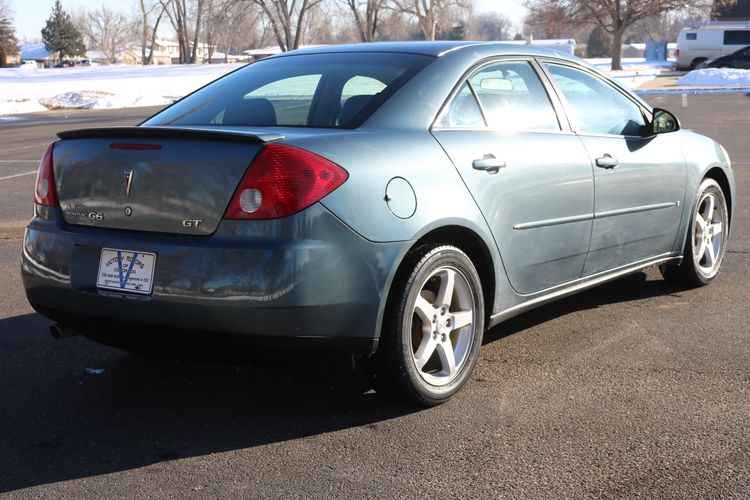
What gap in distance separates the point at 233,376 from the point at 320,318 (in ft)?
3.49

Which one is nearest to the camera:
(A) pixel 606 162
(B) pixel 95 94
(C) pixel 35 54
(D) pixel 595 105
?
(A) pixel 606 162

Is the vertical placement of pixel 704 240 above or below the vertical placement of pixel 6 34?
below

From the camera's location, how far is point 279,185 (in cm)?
349

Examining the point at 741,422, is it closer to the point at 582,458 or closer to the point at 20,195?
the point at 582,458

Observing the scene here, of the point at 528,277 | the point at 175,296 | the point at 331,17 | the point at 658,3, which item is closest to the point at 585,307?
the point at 528,277

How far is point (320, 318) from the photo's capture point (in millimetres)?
3529

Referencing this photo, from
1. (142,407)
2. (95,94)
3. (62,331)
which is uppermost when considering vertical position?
(95,94)

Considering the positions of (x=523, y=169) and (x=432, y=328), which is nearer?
(x=432, y=328)

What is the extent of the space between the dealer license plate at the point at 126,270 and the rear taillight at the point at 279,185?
1.25 ft

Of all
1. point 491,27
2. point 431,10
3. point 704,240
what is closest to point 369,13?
point 431,10

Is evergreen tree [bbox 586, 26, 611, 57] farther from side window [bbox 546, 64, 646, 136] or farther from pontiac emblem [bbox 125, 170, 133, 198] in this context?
pontiac emblem [bbox 125, 170, 133, 198]

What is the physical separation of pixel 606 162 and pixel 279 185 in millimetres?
2121

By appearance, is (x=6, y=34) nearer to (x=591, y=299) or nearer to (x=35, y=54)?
(x=35, y=54)

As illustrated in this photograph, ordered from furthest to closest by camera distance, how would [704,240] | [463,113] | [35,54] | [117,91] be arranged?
1. [35,54]
2. [117,91]
3. [704,240]
4. [463,113]
